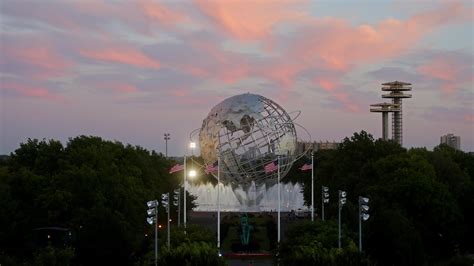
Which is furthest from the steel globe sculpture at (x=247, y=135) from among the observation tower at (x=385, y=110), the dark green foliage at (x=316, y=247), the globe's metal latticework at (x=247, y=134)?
the observation tower at (x=385, y=110)

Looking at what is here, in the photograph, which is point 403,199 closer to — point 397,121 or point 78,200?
point 78,200

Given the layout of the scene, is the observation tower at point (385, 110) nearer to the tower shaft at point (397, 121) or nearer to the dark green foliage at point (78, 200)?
the tower shaft at point (397, 121)

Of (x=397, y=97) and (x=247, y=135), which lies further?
(x=397, y=97)

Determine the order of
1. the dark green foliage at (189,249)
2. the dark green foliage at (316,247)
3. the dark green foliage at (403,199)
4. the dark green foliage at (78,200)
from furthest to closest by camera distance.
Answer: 1. the dark green foliage at (403,199)
2. the dark green foliage at (78,200)
3. the dark green foliage at (316,247)
4. the dark green foliage at (189,249)

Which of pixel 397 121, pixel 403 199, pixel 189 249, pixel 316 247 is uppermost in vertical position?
pixel 397 121

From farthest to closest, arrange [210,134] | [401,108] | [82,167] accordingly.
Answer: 1. [401,108]
2. [210,134]
3. [82,167]

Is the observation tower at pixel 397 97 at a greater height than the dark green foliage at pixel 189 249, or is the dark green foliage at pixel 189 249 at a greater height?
the observation tower at pixel 397 97

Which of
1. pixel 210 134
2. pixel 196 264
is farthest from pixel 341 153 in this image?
pixel 196 264

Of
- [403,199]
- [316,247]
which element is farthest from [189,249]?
[403,199]

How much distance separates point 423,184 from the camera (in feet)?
152

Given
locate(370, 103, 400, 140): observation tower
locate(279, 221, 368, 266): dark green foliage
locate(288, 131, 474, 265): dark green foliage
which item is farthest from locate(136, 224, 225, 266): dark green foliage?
locate(370, 103, 400, 140): observation tower

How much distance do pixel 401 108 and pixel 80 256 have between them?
92679mm

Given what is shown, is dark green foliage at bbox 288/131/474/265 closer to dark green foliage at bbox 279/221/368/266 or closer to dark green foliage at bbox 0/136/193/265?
dark green foliage at bbox 279/221/368/266

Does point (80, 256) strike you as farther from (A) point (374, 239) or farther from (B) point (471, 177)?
(B) point (471, 177)
